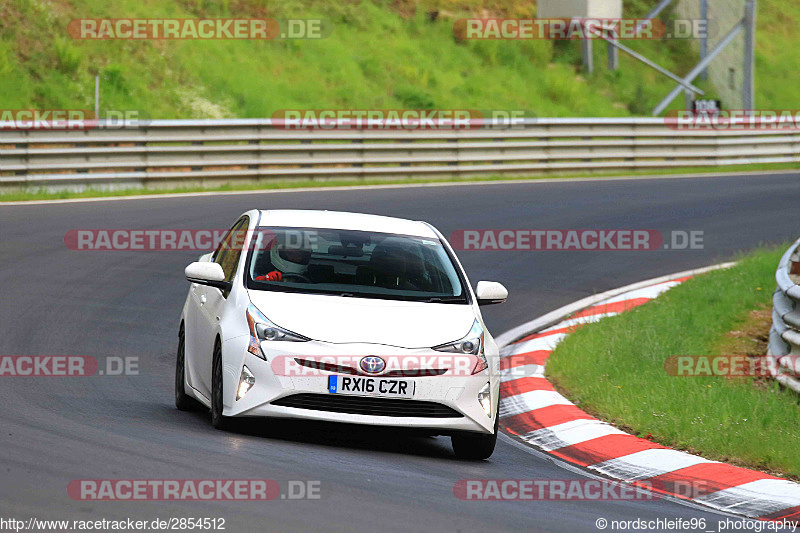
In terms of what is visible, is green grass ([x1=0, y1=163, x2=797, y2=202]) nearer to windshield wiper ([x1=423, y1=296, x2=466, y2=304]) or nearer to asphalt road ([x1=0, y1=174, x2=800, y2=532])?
asphalt road ([x1=0, y1=174, x2=800, y2=532])

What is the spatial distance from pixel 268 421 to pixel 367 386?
75cm

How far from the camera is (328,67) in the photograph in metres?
33.4

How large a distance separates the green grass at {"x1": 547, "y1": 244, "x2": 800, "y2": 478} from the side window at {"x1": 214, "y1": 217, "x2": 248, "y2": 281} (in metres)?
3.02

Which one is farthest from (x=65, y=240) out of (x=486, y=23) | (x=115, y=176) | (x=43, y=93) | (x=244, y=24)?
(x=486, y=23)

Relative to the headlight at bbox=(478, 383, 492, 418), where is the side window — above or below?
above

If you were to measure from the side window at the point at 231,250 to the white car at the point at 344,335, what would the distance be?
26mm

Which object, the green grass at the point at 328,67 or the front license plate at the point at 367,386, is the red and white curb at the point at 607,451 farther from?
the green grass at the point at 328,67

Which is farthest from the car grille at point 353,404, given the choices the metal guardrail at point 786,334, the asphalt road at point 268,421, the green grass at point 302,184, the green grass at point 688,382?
the green grass at point 302,184

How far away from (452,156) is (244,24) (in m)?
10.7

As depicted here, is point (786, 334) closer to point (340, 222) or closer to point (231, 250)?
point (340, 222)

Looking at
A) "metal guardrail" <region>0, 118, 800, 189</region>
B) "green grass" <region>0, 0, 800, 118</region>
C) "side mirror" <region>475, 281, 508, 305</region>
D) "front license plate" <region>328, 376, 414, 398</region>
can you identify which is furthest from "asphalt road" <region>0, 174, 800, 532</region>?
"green grass" <region>0, 0, 800, 118</region>

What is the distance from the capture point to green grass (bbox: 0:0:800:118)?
1089 inches

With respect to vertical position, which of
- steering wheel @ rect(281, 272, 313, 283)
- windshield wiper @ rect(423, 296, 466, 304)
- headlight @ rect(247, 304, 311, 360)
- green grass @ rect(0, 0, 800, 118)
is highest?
green grass @ rect(0, 0, 800, 118)

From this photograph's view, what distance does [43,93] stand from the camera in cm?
2658
